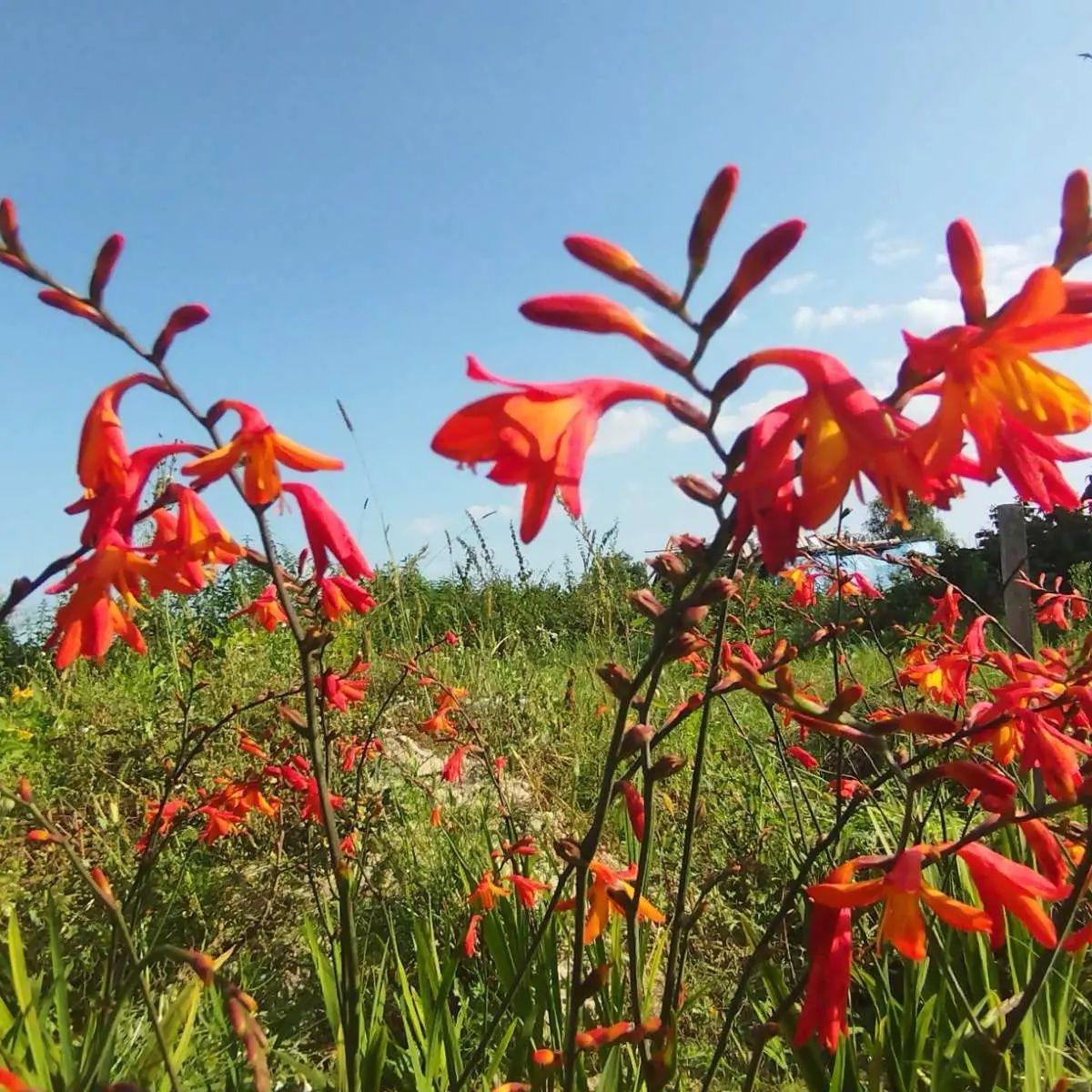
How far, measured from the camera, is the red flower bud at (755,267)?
85cm

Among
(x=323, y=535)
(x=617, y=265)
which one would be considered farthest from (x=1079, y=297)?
(x=323, y=535)

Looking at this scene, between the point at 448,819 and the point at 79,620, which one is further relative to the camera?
the point at 448,819

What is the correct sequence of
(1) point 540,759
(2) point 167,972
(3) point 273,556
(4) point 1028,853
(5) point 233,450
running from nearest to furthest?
(5) point 233,450 → (3) point 273,556 → (4) point 1028,853 → (2) point 167,972 → (1) point 540,759

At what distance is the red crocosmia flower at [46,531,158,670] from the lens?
3.74 ft

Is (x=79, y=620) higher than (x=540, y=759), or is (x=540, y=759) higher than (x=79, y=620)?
(x=79, y=620)

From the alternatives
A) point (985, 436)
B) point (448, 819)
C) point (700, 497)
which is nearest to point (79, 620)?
point (700, 497)

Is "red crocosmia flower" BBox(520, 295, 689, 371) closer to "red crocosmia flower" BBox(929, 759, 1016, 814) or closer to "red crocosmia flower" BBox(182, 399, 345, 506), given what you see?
"red crocosmia flower" BBox(182, 399, 345, 506)

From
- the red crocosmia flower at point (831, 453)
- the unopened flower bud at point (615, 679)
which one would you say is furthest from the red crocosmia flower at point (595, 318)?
the unopened flower bud at point (615, 679)

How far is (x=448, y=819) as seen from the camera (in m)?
3.54

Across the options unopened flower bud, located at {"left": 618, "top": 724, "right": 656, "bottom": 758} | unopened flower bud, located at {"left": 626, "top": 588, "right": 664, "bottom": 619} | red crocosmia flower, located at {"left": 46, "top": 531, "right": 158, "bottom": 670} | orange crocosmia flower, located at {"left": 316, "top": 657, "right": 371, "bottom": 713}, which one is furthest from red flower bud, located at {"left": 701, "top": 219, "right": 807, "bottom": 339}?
orange crocosmia flower, located at {"left": 316, "top": 657, "right": 371, "bottom": 713}

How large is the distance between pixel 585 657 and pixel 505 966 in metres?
4.34

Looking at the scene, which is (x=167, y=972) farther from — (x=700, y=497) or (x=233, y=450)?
(x=700, y=497)

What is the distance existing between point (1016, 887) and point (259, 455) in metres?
1.09

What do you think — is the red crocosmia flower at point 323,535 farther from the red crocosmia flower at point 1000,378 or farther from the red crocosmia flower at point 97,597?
the red crocosmia flower at point 1000,378
